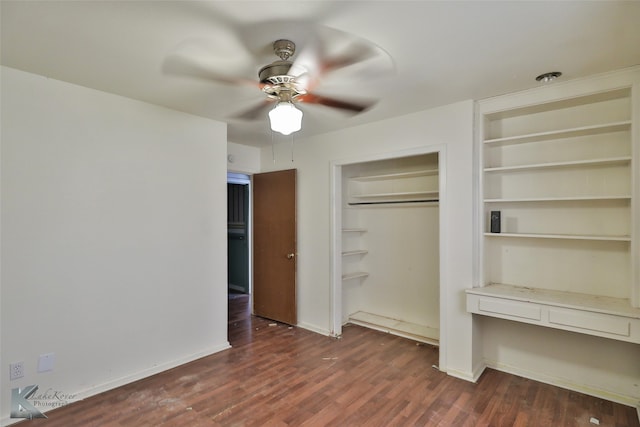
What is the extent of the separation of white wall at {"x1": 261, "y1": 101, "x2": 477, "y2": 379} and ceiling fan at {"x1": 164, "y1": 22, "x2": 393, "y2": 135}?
1.11m

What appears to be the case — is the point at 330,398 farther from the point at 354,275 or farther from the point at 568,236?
the point at 568,236

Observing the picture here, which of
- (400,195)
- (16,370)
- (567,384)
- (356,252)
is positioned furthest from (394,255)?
(16,370)

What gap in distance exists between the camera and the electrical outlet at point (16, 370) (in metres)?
2.28

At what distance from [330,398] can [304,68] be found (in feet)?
7.89

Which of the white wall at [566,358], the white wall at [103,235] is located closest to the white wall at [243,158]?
the white wall at [103,235]

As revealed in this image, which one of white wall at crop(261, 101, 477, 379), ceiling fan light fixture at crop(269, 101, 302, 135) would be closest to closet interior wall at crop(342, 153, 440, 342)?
white wall at crop(261, 101, 477, 379)

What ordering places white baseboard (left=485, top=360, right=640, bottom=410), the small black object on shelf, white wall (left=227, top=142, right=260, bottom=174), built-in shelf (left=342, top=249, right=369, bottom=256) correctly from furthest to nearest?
white wall (left=227, top=142, right=260, bottom=174) < built-in shelf (left=342, top=249, right=369, bottom=256) < the small black object on shelf < white baseboard (left=485, top=360, right=640, bottom=410)

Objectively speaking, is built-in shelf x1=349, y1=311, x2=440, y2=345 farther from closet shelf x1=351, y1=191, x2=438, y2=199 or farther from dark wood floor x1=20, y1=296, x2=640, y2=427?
closet shelf x1=351, y1=191, x2=438, y2=199

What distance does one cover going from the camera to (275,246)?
14.6ft

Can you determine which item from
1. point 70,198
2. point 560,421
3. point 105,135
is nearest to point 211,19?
point 105,135

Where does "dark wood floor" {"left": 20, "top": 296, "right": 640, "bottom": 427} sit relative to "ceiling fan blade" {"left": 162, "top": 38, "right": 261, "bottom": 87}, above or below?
below

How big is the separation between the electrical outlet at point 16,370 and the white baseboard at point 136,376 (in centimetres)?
26

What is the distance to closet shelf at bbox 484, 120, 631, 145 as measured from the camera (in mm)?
2432

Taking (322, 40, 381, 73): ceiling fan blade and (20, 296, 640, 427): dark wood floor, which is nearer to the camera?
(322, 40, 381, 73): ceiling fan blade
